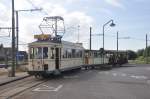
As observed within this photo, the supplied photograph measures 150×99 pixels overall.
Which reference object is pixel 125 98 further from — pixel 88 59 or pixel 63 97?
pixel 88 59

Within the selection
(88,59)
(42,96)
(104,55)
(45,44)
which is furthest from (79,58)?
(42,96)

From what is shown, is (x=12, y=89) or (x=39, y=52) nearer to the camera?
(x=12, y=89)

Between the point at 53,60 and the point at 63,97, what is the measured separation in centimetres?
1437

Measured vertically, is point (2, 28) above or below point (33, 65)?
above

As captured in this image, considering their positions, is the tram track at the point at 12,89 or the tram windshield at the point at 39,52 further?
the tram windshield at the point at 39,52

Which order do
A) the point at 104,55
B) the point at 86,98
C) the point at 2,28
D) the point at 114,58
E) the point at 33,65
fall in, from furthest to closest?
the point at 114,58 → the point at 104,55 → the point at 2,28 → the point at 33,65 → the point at 86,98

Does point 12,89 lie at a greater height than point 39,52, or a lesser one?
lesser

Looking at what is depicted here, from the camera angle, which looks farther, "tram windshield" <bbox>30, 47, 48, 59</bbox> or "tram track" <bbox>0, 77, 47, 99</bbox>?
"tram windshield" <bbox>30, 47, 48, 59</bbox>

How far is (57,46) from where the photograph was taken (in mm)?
32781

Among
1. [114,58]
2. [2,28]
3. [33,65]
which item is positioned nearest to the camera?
[33,65]

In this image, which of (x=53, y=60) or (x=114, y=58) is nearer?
(x=53, y=60)

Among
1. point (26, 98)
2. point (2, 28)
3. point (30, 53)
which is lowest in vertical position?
point (26, 98)

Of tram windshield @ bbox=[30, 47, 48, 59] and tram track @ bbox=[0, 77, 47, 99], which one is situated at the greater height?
tram windshield @ bbox=[30, 47, 48, 59]

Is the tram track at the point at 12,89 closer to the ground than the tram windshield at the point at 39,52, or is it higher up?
closer to the ground
